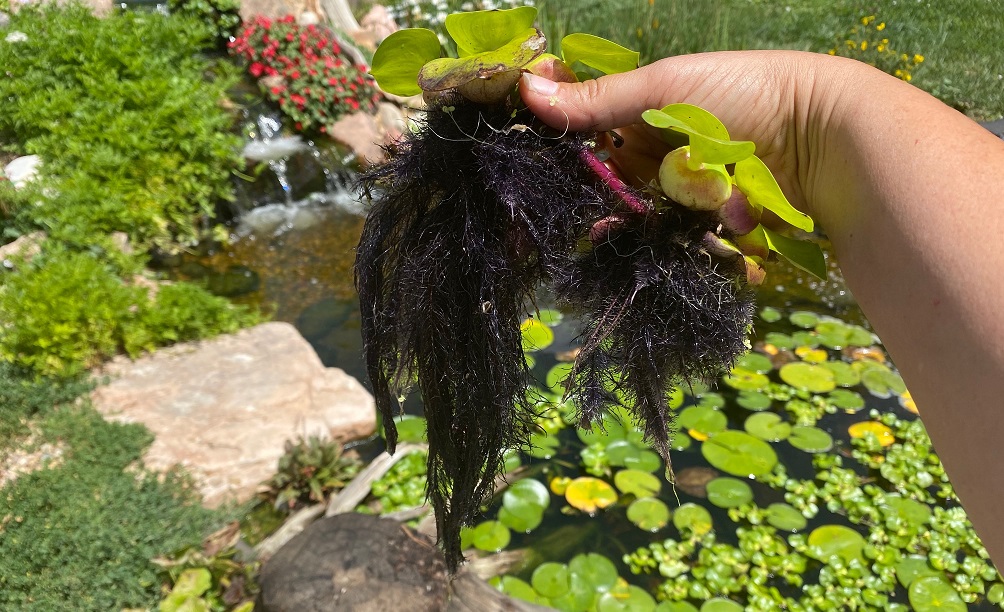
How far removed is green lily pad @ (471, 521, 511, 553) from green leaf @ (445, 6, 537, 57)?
2.38 meters

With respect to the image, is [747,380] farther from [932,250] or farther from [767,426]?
[932,250]

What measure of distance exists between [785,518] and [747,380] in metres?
1.03

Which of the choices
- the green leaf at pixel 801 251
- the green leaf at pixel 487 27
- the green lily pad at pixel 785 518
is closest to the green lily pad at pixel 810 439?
the green lily pad at pixel 785 518

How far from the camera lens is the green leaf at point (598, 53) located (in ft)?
3.35

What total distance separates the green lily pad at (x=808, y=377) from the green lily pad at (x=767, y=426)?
0.33 meters

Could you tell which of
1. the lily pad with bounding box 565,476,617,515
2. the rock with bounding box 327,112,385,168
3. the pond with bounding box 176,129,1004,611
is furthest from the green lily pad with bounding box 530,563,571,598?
the rock with bounding box 327,112,385,168

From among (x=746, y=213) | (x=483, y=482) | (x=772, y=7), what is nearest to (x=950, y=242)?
(x=746, y=213)

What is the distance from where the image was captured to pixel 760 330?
14.2 ft

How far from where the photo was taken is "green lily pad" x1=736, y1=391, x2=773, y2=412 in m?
3.52

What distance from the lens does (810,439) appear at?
3314 mm

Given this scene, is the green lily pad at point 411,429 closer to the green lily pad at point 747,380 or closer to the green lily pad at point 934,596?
the green lily pad at point 747,380

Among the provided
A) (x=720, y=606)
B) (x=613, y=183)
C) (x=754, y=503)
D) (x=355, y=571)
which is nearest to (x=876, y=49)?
(x=754, y=503)

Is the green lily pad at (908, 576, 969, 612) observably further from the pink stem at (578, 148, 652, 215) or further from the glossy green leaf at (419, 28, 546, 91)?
the glossy green leaf at (419, 28, 546, 91)

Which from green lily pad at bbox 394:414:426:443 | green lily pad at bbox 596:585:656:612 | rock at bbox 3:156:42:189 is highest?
rock at bbox 3:156:42:189
